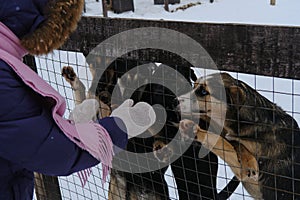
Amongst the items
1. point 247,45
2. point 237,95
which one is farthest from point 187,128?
point 247,45

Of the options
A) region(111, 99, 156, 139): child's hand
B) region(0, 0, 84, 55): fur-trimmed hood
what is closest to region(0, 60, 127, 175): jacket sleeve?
region(0, 0, 84, 55): fur-trimmed hood

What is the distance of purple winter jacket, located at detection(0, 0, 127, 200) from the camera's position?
1.22m

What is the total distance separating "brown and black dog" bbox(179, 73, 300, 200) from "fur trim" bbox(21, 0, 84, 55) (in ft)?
2.22

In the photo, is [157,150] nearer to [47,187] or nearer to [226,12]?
[47,187]

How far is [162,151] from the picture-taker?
215cm

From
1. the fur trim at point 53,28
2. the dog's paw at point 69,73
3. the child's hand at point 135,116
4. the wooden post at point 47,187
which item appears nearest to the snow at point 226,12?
the wooden post at point 47,187

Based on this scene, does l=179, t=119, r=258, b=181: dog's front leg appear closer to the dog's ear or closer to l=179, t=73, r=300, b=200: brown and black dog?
l=179, t=73, r=300, b=200: brown and black dog

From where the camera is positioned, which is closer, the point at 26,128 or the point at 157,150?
the point at 26,128

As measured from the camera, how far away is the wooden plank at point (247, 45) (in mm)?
1547

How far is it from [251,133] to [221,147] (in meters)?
0.18

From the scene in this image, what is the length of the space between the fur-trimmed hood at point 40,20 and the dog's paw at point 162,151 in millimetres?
862

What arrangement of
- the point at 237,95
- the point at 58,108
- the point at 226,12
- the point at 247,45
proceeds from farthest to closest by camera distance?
the point at 226,12 → the point at 237,95 → the point at 247,45 → the point at 58,108

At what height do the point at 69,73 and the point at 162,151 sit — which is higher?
the point at 69,73

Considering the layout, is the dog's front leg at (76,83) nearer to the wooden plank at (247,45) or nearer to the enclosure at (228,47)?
the enclosure at (228,47)
